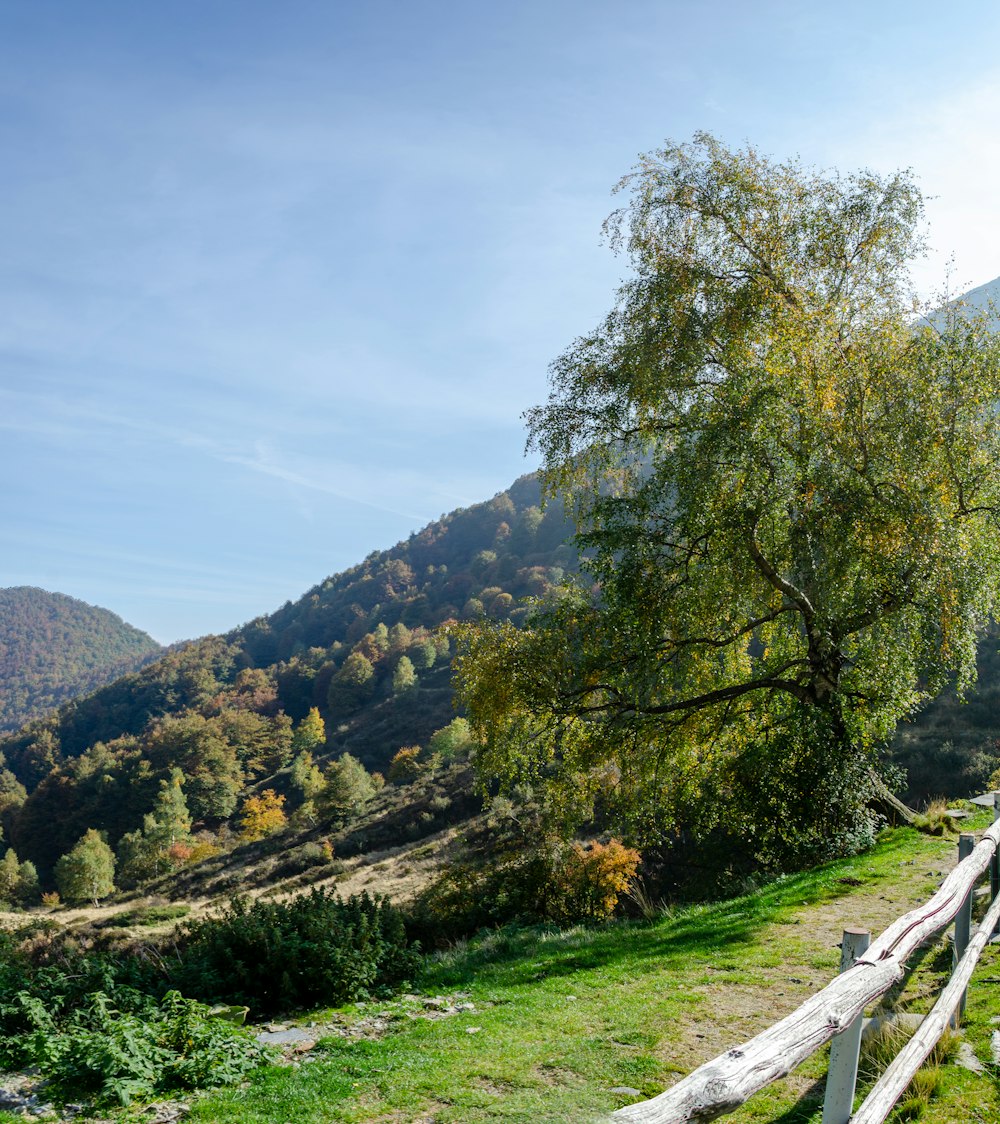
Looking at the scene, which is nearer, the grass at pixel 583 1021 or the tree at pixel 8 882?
the grass at pixel 583 1021

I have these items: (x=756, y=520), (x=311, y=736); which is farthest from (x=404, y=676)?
(x=756, y=520)

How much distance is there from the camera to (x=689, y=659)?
13.3m

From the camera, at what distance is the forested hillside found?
90875 mm

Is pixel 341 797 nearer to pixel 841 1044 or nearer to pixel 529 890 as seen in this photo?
pixel 529 890

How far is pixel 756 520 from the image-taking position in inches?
454

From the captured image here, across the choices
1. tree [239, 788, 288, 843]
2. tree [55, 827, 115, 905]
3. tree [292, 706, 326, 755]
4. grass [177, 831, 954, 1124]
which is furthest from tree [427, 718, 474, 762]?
grass [177, 831, 954, 1124]

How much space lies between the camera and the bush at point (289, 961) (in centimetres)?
826

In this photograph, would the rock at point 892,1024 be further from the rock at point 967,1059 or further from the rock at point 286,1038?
the rock at point 286,1038

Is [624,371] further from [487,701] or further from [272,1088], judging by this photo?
[272,1088]

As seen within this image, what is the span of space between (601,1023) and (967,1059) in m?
3.00

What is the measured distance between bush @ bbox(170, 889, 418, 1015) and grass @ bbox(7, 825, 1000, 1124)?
0.48 metres

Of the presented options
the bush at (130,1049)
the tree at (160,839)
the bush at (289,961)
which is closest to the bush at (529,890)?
the bush at (289,961)

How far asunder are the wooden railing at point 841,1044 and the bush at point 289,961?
18.7ft

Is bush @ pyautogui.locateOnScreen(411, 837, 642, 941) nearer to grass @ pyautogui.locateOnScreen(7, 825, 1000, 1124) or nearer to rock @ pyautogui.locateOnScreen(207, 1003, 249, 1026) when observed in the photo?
grass @ pyautogui.locateOnScreen(7, 825, 1000, 1124)
